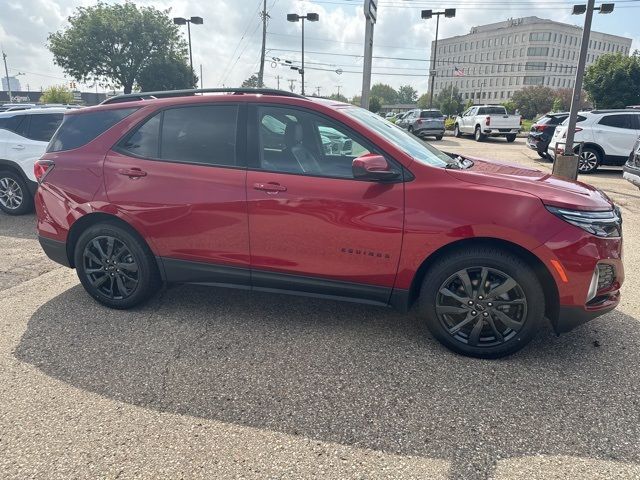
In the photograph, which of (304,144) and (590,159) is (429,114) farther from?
(304,144)

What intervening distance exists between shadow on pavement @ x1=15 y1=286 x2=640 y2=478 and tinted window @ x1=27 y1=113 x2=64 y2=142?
4720mm

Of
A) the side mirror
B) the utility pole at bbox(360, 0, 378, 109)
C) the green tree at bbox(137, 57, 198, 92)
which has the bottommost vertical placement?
the side mirror

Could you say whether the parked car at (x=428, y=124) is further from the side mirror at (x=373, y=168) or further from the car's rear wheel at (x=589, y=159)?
the side mirror at (x=373, y=168)

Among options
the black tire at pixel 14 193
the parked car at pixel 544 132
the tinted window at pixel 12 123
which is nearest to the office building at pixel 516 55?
the parked car at pixel 544 132

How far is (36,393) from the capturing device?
9.22 ft

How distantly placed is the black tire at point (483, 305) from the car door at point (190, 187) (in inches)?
56.2

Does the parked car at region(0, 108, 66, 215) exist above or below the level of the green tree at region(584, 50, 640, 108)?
below

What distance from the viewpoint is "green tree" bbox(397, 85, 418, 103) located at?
16400cm

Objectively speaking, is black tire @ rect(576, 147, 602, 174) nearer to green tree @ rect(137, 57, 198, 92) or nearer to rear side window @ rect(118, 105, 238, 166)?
rear side window @ rect(118, 105, 238, 166)

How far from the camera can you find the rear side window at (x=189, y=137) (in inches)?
138

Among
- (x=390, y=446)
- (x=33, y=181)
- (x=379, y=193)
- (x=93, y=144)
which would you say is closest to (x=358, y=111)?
(x=379, y=193)

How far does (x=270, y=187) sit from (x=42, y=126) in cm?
611

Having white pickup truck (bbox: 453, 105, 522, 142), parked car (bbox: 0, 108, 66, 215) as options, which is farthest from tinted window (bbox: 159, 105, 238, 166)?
white pickup truck (bbox: 453, 105, 522, 142)

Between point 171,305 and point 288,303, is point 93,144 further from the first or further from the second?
point 288,303
